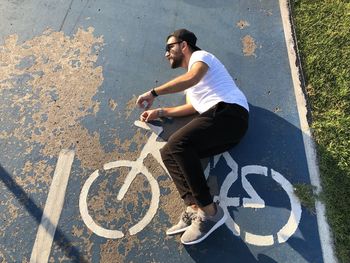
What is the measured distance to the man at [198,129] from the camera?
13.0ft

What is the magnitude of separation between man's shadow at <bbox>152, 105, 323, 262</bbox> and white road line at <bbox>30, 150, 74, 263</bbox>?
3.99 ft

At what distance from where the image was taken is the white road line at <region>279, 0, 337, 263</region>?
3986 mm

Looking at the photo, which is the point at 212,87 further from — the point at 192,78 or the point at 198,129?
the point at 198,129

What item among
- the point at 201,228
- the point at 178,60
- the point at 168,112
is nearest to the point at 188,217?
the point at 201,228

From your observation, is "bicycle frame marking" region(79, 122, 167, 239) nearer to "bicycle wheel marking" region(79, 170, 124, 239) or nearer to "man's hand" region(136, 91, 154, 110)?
"bicycle wheel marking" region(79, 170, 124, 239)

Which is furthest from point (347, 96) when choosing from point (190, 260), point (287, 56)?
point (190, 260)

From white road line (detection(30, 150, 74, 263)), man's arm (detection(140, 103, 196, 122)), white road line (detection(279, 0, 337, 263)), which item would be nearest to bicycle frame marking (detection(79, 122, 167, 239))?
man's arm (detection(140, 103, 196, 122))

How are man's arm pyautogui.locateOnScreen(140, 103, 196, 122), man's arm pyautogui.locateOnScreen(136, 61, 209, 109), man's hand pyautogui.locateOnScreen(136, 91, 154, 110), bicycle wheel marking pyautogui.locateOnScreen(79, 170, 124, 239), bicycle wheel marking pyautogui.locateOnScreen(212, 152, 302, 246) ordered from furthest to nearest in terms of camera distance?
man's arm pyautogui.locateOnScreen(140, 103, 196, 122)
man's hand pyautogui.locateOnScreen(136, 91, 154, 110)
man's arm pyautogui.locateOnScreen(136, 61, 209, 109)
bicycle wheel marking pyautogui.locateOnScreen(79, 170, 124, 239)
bicycle wheel marking pyautogui.locateOnScreen(212, 152, 302, 246)

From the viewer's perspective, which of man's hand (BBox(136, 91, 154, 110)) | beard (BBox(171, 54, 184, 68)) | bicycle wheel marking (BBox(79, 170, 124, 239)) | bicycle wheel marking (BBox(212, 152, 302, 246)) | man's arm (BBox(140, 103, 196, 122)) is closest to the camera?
bicycle wheel marking (BBox(212, 152, 302, 246))

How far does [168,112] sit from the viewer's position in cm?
480

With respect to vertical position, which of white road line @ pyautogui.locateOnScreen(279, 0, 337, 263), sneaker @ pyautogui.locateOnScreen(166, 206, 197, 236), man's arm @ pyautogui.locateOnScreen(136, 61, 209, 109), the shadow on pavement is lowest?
the shadow on pavement

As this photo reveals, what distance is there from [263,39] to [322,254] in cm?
304

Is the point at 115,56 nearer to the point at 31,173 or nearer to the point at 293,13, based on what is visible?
the point at 31,173

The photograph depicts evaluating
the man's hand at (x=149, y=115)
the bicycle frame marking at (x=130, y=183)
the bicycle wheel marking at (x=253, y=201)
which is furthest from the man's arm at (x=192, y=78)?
the bicycle wheel marking at (x=253, y=201)
